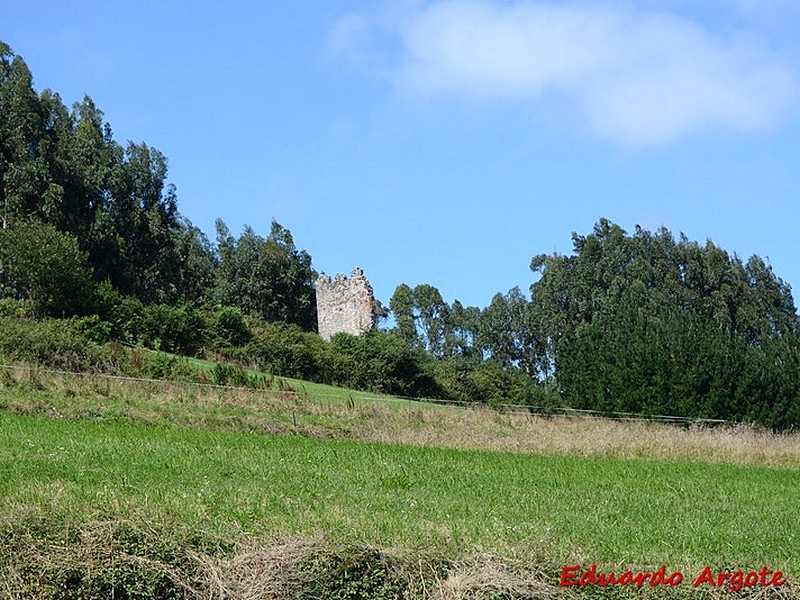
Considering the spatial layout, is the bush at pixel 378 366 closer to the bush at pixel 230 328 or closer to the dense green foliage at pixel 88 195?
the bush at pixel 230 328

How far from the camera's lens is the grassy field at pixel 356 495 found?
25.6ft

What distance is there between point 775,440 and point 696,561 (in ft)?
54.9

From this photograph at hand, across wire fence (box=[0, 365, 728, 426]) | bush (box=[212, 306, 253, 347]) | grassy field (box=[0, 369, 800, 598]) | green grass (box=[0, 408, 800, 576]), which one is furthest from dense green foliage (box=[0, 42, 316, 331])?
green grass (box=[0, 408, 800, 576])

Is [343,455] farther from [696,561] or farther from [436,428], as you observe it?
[696,561]

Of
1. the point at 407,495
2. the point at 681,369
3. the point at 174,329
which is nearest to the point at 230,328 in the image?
the point at 174,329

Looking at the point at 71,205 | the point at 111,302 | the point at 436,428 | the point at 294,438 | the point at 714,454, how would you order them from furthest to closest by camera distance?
the point at 71,205
the point at 111,302
the point at 436,428
the point at 714,454
the point at 294,438

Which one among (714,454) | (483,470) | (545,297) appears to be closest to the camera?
(483,470)

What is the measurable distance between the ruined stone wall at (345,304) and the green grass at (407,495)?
35.9 meters

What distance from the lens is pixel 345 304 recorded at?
56.1 m

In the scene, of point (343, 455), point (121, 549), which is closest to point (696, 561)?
point (121, 549)

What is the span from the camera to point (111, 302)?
40250 millimetres

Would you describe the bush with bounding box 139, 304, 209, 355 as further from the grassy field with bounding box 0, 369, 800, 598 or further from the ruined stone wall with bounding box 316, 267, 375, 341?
the grassy field with bounding box 0, 369, 800, 598

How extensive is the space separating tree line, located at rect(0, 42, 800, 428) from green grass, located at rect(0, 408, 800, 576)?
2058cm

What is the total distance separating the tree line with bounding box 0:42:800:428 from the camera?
38812 mm
